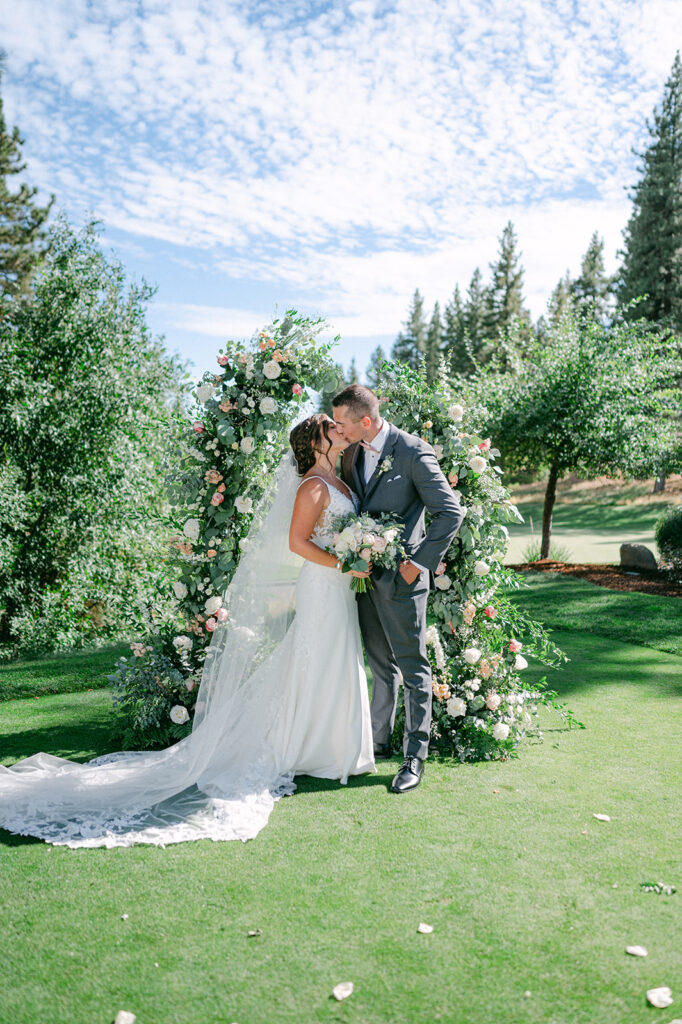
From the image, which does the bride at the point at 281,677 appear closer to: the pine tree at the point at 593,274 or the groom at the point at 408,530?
the groom at the point at 408,530

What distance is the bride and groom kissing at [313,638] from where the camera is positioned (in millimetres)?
4273

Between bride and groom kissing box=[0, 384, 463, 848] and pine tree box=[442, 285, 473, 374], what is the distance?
3919 centimetres

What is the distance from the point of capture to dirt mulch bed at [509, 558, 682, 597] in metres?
11.9

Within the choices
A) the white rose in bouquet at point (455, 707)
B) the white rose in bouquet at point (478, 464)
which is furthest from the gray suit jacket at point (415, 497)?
the white rose in bouquet at point (455, 707)

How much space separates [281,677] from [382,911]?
169 cm

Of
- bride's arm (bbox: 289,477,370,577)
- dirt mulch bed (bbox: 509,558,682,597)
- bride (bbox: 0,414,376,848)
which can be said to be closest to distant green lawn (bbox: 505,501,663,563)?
dirt mulch bed (bbox: 509,558,682,597)

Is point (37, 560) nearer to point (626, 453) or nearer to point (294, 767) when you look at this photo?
point (294, 767)

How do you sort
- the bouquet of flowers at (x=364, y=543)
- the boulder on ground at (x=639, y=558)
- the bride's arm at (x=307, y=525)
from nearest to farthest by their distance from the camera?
the bouquet of flowers at (x=364, y=543) < the bride's arm at (x=307, y=525) < the boulder on ground at (x=639, y=558)

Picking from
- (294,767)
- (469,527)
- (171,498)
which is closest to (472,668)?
(469,527)

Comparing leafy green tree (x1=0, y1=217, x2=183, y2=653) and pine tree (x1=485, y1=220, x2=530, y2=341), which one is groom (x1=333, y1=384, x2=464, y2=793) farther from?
pine tree (x1=485, y1=220, x2=530, y2=341)

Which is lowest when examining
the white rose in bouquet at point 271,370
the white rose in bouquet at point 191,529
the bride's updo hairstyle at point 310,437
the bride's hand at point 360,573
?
the bride's hand at point 360,573

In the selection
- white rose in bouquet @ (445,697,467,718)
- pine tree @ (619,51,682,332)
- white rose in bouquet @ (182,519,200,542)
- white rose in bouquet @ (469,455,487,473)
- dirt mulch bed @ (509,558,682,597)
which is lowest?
dirt mulch bed @ (509,558,682,597)

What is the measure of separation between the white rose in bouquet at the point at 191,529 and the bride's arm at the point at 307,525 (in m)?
0.90

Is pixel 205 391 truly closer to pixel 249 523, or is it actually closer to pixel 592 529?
pixel 249 523
